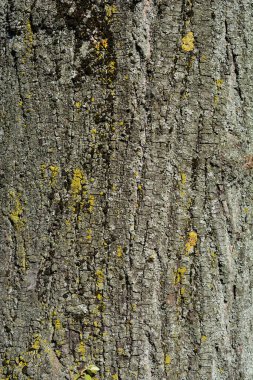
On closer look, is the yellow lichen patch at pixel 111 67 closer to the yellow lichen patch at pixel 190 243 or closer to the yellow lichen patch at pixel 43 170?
the yellow lichen patch at pixel 43 170

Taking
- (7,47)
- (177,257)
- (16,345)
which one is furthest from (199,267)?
(7,47)

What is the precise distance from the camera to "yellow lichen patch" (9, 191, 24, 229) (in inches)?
68.2

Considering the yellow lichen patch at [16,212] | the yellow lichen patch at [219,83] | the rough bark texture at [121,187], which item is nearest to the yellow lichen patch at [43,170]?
the rough bark texture at [121,187]

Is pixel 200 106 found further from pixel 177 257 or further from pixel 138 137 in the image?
pixel 177 257

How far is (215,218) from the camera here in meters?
1.71

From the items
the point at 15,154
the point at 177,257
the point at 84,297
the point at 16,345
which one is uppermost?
the point at 15,154

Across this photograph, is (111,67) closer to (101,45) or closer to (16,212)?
(101,45)

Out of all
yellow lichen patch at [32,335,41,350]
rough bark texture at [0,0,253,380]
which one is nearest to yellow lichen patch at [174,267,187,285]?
rough bark texture at [0,0,253,380]

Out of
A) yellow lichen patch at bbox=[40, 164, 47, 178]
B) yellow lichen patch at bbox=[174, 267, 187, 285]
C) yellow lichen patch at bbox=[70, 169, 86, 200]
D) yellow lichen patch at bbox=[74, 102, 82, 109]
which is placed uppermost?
yellow lichen patch at bbox=[74, 102, 82, 109]

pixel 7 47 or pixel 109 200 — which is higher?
pixel 7 47

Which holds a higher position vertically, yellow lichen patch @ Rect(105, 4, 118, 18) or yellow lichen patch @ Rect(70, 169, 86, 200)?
yellow lichen patch @ Rect(105, 4, 118, 18)

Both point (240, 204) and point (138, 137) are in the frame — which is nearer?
point (138, 137)

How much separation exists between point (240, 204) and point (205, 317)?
14.9 inches

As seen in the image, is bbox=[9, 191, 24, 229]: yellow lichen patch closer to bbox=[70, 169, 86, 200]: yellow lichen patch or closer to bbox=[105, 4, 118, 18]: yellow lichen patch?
bbox=[70, 169, 86, 200]: yellow lichen patch
